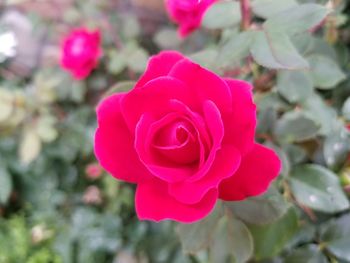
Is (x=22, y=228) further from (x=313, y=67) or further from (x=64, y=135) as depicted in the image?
(x=313, y=67)

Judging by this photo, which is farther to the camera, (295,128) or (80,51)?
(80,51)

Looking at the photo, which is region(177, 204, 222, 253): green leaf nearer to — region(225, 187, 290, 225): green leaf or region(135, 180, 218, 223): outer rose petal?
region(225, 187, 290, 225): green leaf

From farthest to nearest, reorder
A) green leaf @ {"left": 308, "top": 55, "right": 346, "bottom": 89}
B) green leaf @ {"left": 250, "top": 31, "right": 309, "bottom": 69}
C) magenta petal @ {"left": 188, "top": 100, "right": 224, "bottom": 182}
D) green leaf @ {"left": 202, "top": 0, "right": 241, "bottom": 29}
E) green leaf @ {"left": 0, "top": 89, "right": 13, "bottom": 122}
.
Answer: green leaf @ {"left": 0, "top": 89, "right": 13, "bottom": 122} → green leaf @ {"left": 308, "top": 55, "right": 346, "bottom": 89} → green leaf @ {"left": 202, "top": 0, "right": 241, "bottom": 29} → green leaf @ {"left": 250, "top": 31, "right": 309, "bottom": 69} → magenta petal @ {"left": 188, "top": 100, "right": 224, "bottom": 182}

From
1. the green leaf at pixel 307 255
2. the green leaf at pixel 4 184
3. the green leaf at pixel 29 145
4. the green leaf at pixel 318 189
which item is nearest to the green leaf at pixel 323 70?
the green leaf at pixel 318 189

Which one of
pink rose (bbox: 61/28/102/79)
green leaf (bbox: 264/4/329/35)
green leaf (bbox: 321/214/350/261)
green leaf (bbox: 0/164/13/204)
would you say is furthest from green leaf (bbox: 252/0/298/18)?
green leaf (bbox: 0/164/13/204)

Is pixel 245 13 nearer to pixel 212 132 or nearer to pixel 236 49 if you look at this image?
pixel 236 49

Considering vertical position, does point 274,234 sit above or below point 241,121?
below

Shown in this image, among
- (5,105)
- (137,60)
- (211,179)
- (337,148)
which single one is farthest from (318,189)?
(5,105)
